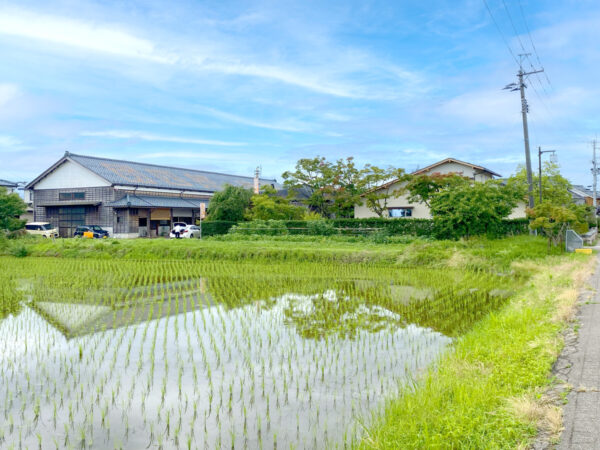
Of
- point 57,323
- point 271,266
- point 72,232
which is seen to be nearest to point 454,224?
point 271,266

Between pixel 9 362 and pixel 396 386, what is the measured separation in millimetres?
4528

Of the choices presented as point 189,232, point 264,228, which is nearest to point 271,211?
point 264,228

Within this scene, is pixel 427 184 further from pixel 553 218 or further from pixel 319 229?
pixel 553 218

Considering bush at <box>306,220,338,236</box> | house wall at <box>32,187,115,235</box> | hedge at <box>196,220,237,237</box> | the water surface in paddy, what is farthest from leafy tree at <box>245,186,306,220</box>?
the water surface in paddy

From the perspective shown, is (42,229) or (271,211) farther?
(42,229)

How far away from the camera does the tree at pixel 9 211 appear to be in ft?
83.6

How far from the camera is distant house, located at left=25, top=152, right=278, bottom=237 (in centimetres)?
3356

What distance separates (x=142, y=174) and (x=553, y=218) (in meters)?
29.8

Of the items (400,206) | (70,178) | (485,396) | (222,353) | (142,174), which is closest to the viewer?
(485,396)

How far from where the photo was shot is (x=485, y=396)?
4.02 meters

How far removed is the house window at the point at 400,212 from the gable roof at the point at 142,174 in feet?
38.0

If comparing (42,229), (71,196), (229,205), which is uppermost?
(71,196)

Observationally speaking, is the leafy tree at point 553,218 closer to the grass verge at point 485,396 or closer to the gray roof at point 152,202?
the grass verge at point 485,396

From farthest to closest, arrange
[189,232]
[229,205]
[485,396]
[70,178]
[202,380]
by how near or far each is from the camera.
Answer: [70,178] < [189,232] < [229,205] < [202,380] < [485,396]
